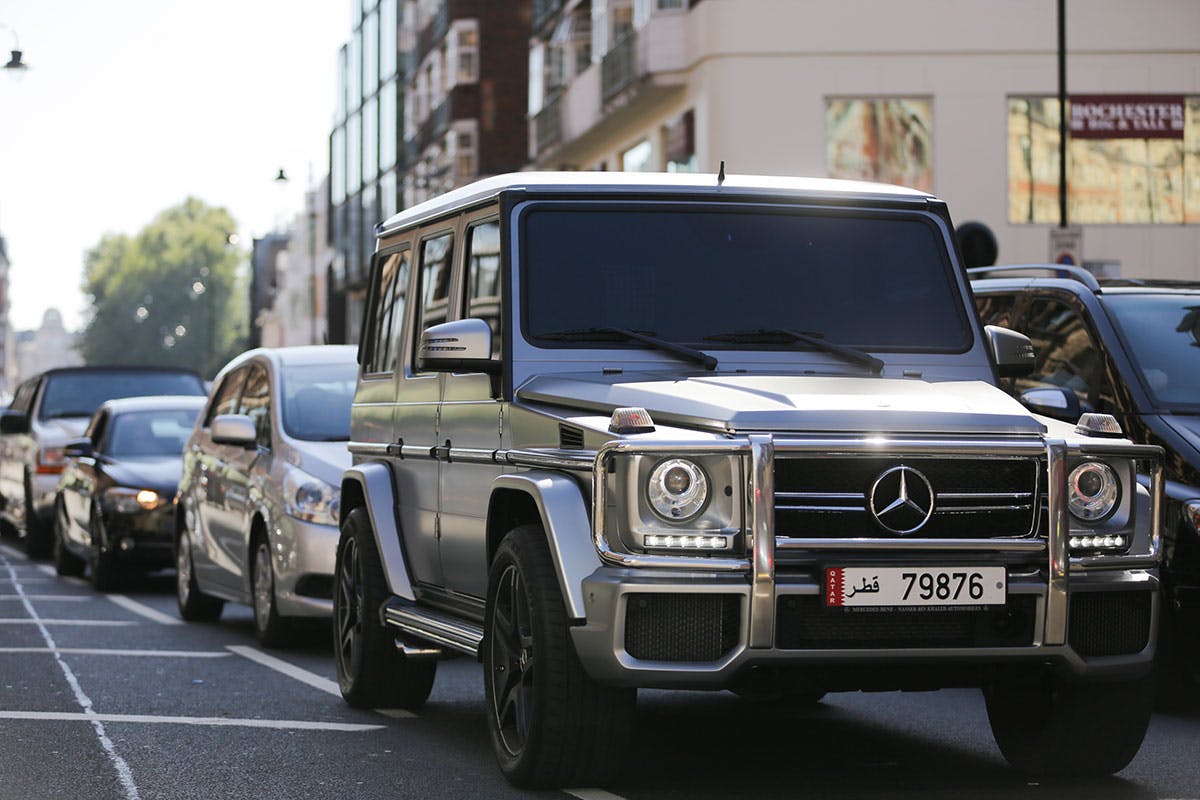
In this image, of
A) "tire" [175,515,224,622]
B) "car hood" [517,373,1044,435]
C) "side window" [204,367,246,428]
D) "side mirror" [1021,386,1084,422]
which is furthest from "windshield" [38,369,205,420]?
"car hood" [517,373,1044,435]

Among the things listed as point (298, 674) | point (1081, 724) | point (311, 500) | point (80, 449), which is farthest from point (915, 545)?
point (80, 449)

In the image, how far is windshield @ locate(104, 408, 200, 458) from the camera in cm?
1966

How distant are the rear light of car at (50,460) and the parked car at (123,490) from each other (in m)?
2.66

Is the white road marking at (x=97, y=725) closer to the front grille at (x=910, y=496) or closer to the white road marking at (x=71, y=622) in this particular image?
the white road marking at (x=71, y=622)

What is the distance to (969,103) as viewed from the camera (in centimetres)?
3647

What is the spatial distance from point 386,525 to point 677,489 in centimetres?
290

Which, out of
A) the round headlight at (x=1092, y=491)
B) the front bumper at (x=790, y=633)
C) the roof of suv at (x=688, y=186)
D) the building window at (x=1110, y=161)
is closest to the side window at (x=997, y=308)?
the roof of suv at (x=688, y=186)

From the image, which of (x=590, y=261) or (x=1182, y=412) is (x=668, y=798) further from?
(x=1182, y=412)

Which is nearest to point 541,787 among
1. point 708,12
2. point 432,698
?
point 432,698

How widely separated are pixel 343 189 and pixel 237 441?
7371 cm

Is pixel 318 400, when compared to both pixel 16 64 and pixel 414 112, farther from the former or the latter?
pixel 414 112

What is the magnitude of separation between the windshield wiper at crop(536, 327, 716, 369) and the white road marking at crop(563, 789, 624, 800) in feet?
5.07

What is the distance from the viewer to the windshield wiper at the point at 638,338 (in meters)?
7.78

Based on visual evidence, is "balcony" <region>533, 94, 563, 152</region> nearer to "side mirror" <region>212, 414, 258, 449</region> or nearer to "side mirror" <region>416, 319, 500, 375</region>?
"side mirror" <region>212, 414, 258, 449</region>
